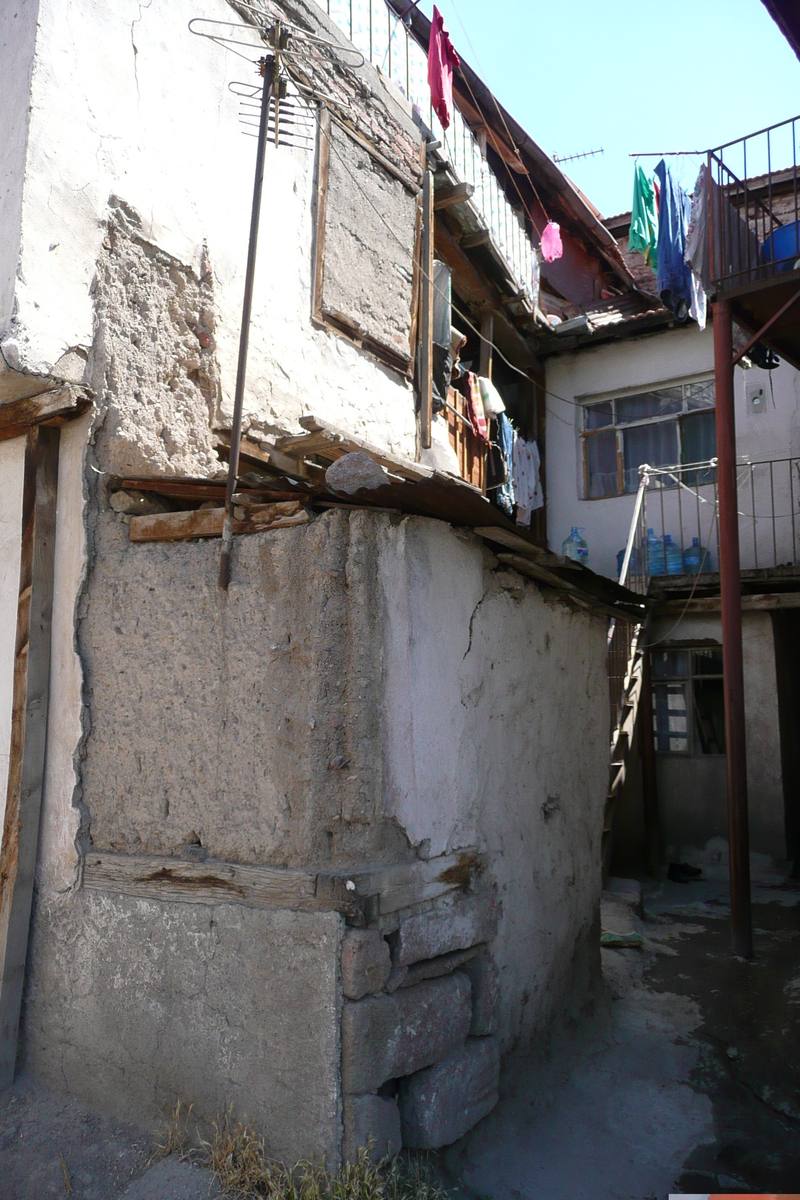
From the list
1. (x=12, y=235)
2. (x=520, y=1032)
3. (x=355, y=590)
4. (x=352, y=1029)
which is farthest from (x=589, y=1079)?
(x=12, y=235)

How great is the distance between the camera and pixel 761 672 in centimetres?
866

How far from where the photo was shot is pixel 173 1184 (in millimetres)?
2820

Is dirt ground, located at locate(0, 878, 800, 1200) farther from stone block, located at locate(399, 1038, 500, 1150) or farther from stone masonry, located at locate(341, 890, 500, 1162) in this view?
stone masonry, located at locate(341, 890, 500, 1162)

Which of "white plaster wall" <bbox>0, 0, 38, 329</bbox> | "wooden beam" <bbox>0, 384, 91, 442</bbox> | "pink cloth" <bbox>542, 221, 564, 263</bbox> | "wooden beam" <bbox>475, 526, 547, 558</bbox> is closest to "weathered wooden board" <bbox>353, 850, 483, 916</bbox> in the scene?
"wooden beam" <bbox>475, 526, 547, 558</bbox>

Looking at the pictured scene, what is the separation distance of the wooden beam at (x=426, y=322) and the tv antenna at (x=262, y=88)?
109 cm

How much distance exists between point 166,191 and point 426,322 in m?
2.53

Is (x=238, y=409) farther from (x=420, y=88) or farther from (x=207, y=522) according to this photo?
(x=420, y=88)

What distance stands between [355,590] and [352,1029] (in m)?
1.48

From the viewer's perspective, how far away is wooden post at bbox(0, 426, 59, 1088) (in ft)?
11.3

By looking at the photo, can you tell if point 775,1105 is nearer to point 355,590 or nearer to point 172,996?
point 172,996

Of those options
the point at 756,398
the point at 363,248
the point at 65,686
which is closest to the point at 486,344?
the point at 756,398

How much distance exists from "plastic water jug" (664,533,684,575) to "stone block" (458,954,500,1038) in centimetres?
722

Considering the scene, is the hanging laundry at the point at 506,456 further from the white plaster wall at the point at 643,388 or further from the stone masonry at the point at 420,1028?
the stone masonry at the point at 420,1028

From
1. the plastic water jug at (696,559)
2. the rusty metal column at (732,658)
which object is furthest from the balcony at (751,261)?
the plastic water jug at (696,559)
